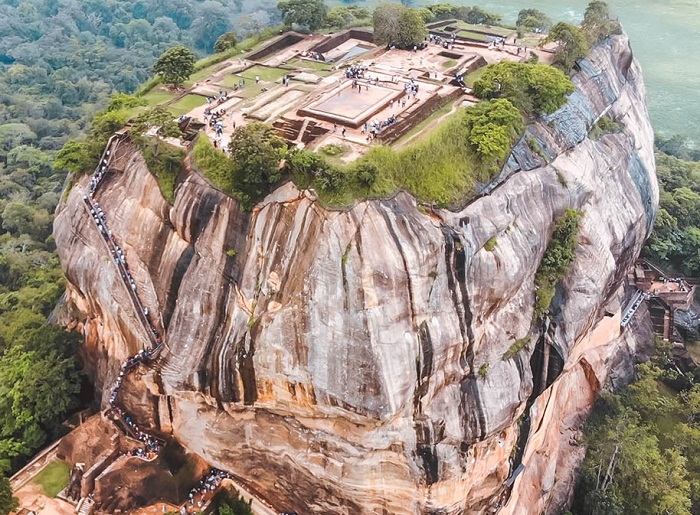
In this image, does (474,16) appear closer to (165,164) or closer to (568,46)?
(568,46)

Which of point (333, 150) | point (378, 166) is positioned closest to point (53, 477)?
point (333, 150)

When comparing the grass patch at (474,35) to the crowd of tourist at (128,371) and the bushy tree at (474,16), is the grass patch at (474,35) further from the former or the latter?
the crowd of tourist at (128,371)

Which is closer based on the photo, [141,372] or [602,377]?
[141,372]

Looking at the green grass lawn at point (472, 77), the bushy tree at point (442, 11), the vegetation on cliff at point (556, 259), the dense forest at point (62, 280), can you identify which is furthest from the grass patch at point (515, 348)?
the bushy tree at point (442, 11)

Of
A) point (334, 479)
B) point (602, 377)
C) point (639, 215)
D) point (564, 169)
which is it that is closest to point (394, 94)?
point (564, 169)

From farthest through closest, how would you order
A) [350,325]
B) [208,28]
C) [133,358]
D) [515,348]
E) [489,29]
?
Answer: [208,28] < [489,29] < [515,348] < [133,358] < [350,325]

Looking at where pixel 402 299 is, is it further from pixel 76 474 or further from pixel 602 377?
pixel 602 377
